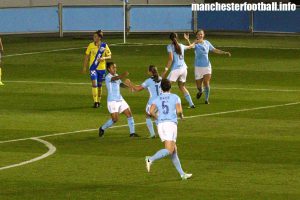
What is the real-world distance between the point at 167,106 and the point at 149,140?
5.53 meters

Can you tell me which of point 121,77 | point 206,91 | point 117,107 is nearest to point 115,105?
point 117,107

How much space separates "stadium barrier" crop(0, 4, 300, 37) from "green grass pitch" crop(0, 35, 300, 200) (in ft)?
45.9

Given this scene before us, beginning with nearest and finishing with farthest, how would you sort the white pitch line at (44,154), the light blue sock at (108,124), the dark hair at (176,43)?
the white pitch line at (44,154), the light blue sock at (108,124), the dark hair at (176,43)

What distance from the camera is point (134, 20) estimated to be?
63.6 metres

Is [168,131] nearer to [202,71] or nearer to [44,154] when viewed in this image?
[44,154]

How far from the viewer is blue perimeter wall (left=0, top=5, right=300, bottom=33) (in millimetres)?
61219

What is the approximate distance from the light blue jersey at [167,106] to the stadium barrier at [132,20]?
4115 cm

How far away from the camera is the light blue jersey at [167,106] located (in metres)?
20.5

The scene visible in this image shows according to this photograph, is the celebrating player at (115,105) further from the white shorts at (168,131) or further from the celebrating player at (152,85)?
the white shorts at (168,131)

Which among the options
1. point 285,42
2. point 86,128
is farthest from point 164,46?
point 86,128

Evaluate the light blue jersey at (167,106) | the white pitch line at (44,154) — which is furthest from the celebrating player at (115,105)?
the light blue jersey at (167,106)

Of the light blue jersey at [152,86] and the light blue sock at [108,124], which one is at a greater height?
the light blue jersey at [152,86]

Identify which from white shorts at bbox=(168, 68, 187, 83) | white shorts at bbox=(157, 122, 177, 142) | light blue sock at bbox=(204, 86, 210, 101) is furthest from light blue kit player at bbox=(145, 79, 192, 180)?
light blue sock at bbox=(204, 86, 210, 101)

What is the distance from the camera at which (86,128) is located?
92.6 feet
